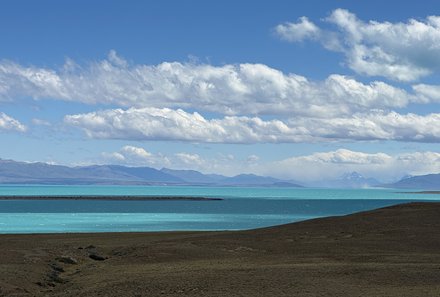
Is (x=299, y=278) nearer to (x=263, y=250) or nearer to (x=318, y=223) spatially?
(x=263, y=250)

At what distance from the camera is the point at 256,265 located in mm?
36531

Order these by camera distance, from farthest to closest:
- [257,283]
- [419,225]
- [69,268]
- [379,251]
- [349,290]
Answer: [419,225]
[379,251]
[69,268]
[257,283]
[349,290]

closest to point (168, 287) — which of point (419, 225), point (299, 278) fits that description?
point (299, 278)

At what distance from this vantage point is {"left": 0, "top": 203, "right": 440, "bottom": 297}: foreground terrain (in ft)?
93.8

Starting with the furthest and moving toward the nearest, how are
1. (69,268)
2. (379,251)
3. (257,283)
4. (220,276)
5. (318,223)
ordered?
(318,223) → (379,251) → (69,268) → (220,276) → (257,283)

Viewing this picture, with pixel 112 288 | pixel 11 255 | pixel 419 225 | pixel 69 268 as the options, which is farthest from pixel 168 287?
pixel 419 225

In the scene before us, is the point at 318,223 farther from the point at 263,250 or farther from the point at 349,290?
the point at 349,290

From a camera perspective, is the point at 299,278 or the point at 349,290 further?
the point at 299,278

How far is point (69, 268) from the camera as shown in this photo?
40250 millimetres

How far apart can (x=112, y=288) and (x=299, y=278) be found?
8688 millimetres

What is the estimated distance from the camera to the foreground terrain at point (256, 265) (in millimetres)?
28578

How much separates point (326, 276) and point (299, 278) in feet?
4.90

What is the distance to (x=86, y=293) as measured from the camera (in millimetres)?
28484

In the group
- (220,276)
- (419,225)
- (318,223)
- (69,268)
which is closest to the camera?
(220,276)
